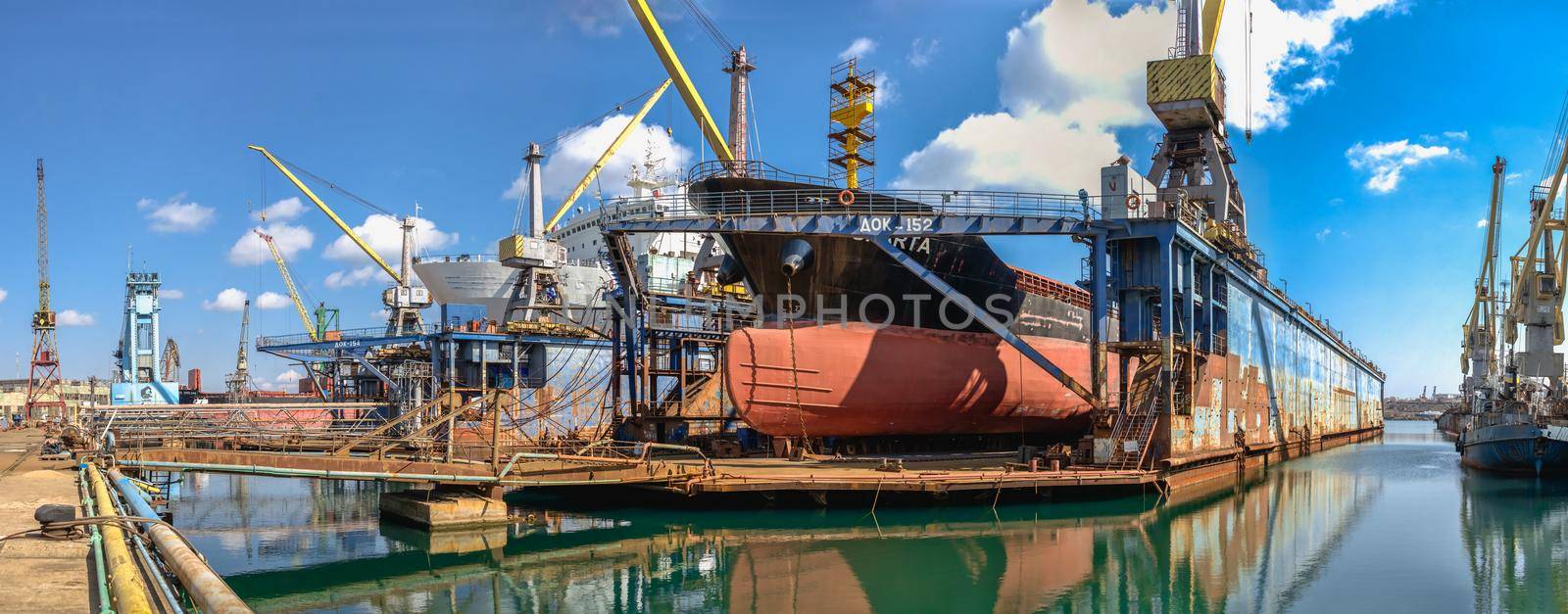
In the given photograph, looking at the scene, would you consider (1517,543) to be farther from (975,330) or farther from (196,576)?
(196,576)

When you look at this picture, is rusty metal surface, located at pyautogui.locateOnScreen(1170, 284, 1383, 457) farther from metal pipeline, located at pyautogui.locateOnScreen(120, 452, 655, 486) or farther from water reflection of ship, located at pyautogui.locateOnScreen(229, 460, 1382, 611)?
metal pipeline, located at pyautogui.locateOnScreen(120, 452, 655, 486)

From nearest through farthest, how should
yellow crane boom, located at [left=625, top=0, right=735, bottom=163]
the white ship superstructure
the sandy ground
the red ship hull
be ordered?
the sandy ground, the red ship hull, yellow crane boom, located at [left=625, top=0, right=735, bottom=163], the white ship superstructure

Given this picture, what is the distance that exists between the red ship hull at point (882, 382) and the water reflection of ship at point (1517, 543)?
29.2 feet

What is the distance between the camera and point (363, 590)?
13.9 m

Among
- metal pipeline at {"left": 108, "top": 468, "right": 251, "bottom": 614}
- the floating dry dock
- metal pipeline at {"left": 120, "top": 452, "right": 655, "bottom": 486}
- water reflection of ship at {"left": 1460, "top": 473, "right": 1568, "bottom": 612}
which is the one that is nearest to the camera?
metal pipeline at {"left": 108, "top": 468, "right": 251, "bottom": 614}

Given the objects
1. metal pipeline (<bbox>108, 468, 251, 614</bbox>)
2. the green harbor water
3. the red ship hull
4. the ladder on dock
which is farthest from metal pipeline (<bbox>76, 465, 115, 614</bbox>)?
the ladder on dock

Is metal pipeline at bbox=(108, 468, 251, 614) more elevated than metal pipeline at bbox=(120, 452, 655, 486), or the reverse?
metal pipeline at bbox=(108, 468, 251, 614)

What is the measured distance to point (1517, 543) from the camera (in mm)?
18234

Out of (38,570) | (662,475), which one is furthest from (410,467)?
(38,570)

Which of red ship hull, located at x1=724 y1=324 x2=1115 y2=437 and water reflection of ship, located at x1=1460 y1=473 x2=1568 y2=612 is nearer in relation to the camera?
water reflection of ship, located at x1=1460 y1=473 x2=1568 y2=612

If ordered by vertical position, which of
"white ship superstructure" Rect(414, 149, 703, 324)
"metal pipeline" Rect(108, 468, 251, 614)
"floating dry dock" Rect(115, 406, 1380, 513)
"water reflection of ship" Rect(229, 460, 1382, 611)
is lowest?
"water reflection of ship" Rect(229, 460, 1382, 611)

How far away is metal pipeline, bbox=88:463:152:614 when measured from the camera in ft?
15.8

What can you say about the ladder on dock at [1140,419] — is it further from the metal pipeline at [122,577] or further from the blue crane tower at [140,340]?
the blue crane tower at [140,340]

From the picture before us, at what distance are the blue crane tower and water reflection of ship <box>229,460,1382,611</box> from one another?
5571 centimetres
